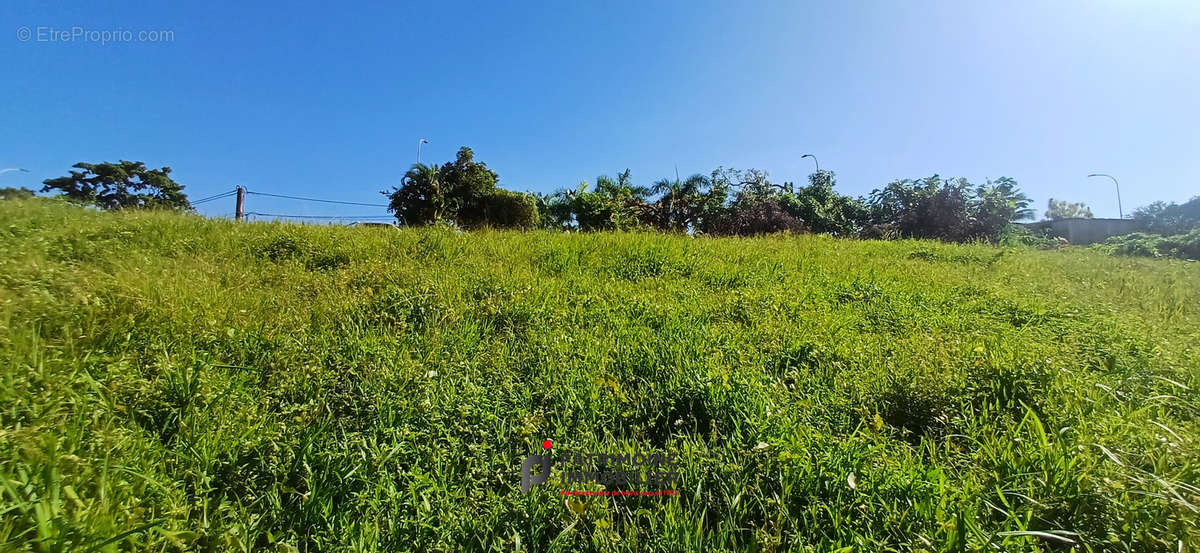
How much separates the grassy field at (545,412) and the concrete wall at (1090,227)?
3015cm

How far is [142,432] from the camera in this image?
5.73ft

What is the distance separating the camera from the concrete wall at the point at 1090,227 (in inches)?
968

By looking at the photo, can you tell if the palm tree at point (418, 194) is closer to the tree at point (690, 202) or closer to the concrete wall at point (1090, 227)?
the tree at point (690, 202)

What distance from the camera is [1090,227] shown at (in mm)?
25688

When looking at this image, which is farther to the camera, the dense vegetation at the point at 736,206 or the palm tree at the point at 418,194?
the palm tree at the point at 418,194

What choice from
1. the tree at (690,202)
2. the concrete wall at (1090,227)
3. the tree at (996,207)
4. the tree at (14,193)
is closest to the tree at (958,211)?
the tree at (996,207)

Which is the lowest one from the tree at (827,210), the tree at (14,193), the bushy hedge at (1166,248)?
the bushy hedge at (1166,248)

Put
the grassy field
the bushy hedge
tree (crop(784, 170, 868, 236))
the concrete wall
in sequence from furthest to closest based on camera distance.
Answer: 1. the concrete wall
2. tree (crop(784, 170, 868, 236))
3. the bushy hedge
4. the grassy field

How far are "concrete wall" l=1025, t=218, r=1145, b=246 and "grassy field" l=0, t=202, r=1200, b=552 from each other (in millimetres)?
30155

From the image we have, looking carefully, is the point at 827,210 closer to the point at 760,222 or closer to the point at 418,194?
the point at 760,222

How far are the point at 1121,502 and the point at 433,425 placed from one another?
2.66 metres

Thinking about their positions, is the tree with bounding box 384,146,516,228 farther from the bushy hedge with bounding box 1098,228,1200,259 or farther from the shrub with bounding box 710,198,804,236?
the bushy hedge with bounding box 1098,228,1200,259

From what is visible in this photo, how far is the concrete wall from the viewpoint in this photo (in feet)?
80.6

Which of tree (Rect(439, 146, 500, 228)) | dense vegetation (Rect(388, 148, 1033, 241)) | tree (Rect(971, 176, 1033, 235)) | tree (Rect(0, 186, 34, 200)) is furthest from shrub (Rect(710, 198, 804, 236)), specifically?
tree (Rect(0, 186, 34, 200))
